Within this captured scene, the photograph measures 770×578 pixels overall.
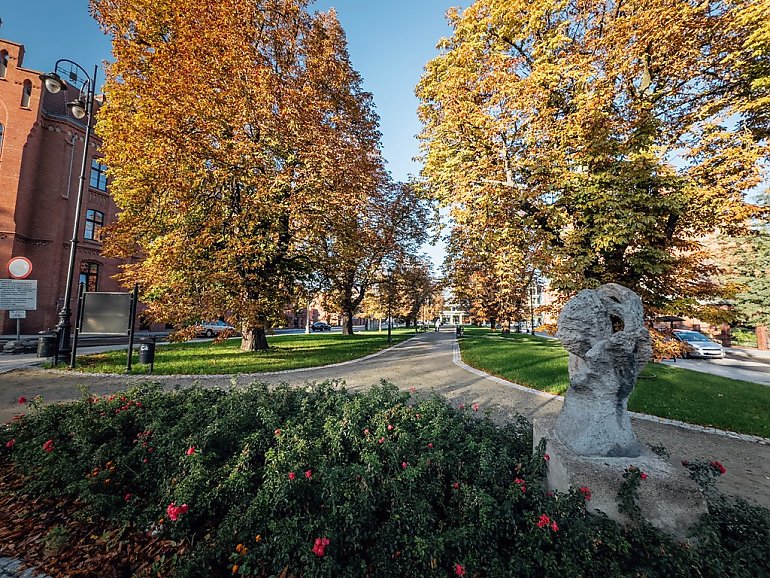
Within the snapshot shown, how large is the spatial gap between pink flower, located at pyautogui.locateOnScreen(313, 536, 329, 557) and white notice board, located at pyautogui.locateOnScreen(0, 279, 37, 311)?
14335mm

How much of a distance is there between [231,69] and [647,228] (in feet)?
43.1

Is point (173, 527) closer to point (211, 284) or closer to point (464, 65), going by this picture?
point (211, 284)

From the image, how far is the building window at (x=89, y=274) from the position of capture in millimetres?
24391

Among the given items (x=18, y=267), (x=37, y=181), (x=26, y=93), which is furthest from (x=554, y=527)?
(x=26, y=93)

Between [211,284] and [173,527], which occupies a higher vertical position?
[211,284]

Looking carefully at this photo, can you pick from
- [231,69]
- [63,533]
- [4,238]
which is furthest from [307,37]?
[4,238]

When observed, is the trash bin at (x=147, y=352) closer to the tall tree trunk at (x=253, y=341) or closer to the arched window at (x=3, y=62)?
the tall tree trunk at (x=253, y=341)

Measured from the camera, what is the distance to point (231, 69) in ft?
35.0

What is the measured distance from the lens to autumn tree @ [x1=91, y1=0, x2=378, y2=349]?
1003cm

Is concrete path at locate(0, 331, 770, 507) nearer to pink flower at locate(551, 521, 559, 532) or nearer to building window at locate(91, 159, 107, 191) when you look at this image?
pink flower at locate(551, 521, 559, 532)

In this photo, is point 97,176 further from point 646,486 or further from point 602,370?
point 646,486

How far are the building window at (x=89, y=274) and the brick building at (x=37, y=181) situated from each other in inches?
15.4

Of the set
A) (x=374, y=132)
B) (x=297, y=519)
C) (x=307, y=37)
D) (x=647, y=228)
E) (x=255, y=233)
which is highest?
(x=307, y=37)

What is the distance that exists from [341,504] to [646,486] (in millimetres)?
2534
